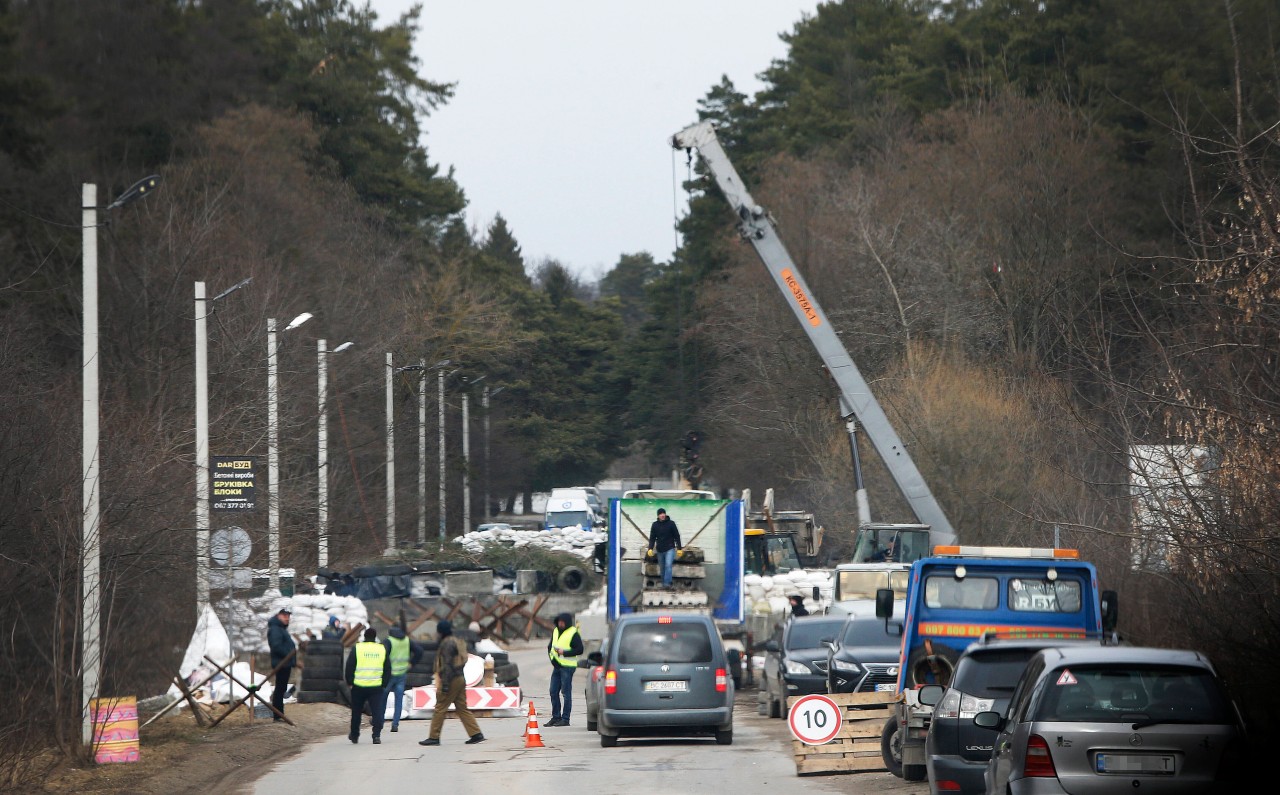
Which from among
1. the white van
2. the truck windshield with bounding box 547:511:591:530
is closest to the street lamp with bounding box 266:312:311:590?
the white van

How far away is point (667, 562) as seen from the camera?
2978 cm

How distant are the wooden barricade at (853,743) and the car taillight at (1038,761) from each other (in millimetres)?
7509

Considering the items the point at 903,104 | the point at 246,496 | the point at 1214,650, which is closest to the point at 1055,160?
the point at 903,104

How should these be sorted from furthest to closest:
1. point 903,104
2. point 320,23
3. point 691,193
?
1. point 691,193
2. point 320,23
3. point 903,104

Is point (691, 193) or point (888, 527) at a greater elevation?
point (691, 193)

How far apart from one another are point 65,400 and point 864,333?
3098 centimetres

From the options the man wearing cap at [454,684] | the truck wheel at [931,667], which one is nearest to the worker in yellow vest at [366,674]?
the man wearing cap at [454,684]

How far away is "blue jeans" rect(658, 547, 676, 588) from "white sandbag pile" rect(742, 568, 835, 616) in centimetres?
833

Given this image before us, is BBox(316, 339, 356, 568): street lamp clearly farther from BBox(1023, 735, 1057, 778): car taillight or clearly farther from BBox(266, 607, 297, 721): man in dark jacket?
BBox(1023, 735, 1057, 778): car taillight

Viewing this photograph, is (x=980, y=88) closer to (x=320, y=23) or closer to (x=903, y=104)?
(x=903, y=104)

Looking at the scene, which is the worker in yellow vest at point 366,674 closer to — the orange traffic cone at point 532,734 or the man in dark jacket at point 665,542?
the orange traffic cone at point 532,734

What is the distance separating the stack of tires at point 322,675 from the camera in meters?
29.1

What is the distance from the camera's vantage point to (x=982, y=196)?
5544 cm

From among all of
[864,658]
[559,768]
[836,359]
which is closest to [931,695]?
[559,768]
